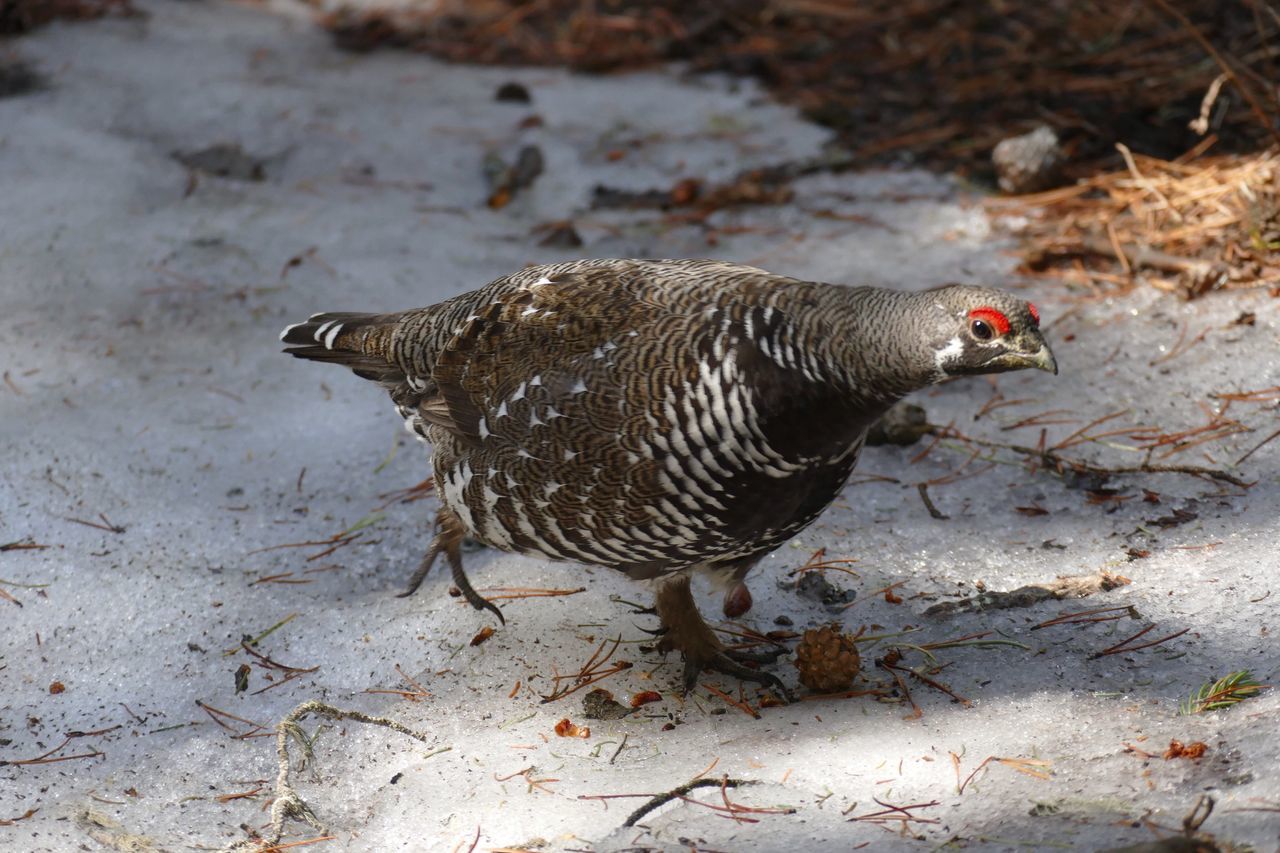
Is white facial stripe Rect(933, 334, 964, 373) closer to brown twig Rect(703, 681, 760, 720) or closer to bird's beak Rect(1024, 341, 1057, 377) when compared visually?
bird's beak Rect(1024, 341, 1057, 377)

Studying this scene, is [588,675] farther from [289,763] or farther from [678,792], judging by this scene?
[289,763]

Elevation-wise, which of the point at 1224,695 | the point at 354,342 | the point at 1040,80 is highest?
the point at 1040,80

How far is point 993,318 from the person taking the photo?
290 centimetres

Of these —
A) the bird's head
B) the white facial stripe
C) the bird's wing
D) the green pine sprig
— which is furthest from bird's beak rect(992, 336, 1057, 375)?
the bird's wing

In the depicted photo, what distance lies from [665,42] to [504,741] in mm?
5472

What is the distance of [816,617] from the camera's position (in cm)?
389

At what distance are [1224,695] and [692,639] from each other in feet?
4.75

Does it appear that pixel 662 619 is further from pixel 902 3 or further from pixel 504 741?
pixel 902 3

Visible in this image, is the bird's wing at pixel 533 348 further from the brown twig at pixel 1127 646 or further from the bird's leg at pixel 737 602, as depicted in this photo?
the brown twig at pixel 1127 646

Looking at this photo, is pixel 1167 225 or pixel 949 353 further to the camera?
pixel 1167 225

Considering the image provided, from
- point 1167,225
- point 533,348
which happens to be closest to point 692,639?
point 533,348

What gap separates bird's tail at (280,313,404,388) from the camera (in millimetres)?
4039

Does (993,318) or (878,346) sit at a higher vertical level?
(993,318)

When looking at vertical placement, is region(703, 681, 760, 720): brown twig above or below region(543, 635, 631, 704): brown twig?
above
